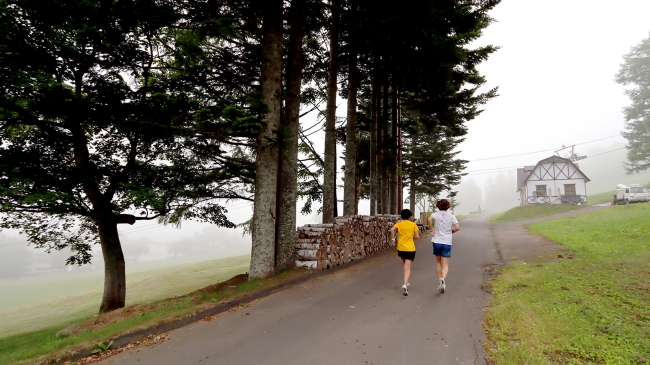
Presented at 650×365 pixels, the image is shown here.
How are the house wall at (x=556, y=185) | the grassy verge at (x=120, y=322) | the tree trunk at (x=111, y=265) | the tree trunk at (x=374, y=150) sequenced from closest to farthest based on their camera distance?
the grassy verge at (x=120, y=322), the tree trunk at (x=111, y=265), the tree trunk at (x=374, y=150), the house wall at (x=556, y=185)

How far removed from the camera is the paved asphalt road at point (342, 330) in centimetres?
358

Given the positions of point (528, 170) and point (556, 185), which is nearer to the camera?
point (556, 185)

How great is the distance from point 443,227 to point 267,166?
14.0 ft

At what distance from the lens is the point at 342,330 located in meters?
4.32

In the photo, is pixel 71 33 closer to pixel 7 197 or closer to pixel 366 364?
pixel 7 197

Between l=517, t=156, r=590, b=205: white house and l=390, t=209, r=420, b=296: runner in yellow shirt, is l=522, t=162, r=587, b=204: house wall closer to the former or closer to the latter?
l=517, t=156, r=590, b=205: white house

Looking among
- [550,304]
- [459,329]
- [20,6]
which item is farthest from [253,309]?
[20,6]

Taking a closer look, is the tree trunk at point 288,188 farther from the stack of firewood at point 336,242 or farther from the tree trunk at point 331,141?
the tree trunk at point 331,141

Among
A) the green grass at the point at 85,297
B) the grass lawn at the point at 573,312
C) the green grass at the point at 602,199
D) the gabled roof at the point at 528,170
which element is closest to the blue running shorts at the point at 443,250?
the grass lawn at the point at 573,312

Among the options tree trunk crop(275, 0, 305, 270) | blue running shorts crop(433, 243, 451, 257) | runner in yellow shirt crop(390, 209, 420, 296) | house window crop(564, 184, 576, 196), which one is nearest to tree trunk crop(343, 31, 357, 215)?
tree trunk crop(275, 0, 305, 270)

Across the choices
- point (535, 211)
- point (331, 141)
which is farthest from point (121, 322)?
point (535, 211)

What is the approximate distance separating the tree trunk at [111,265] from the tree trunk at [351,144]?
8.08 meters

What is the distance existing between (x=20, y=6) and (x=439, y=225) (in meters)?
9.99

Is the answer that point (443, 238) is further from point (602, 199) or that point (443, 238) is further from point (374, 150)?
point (602, 199)
